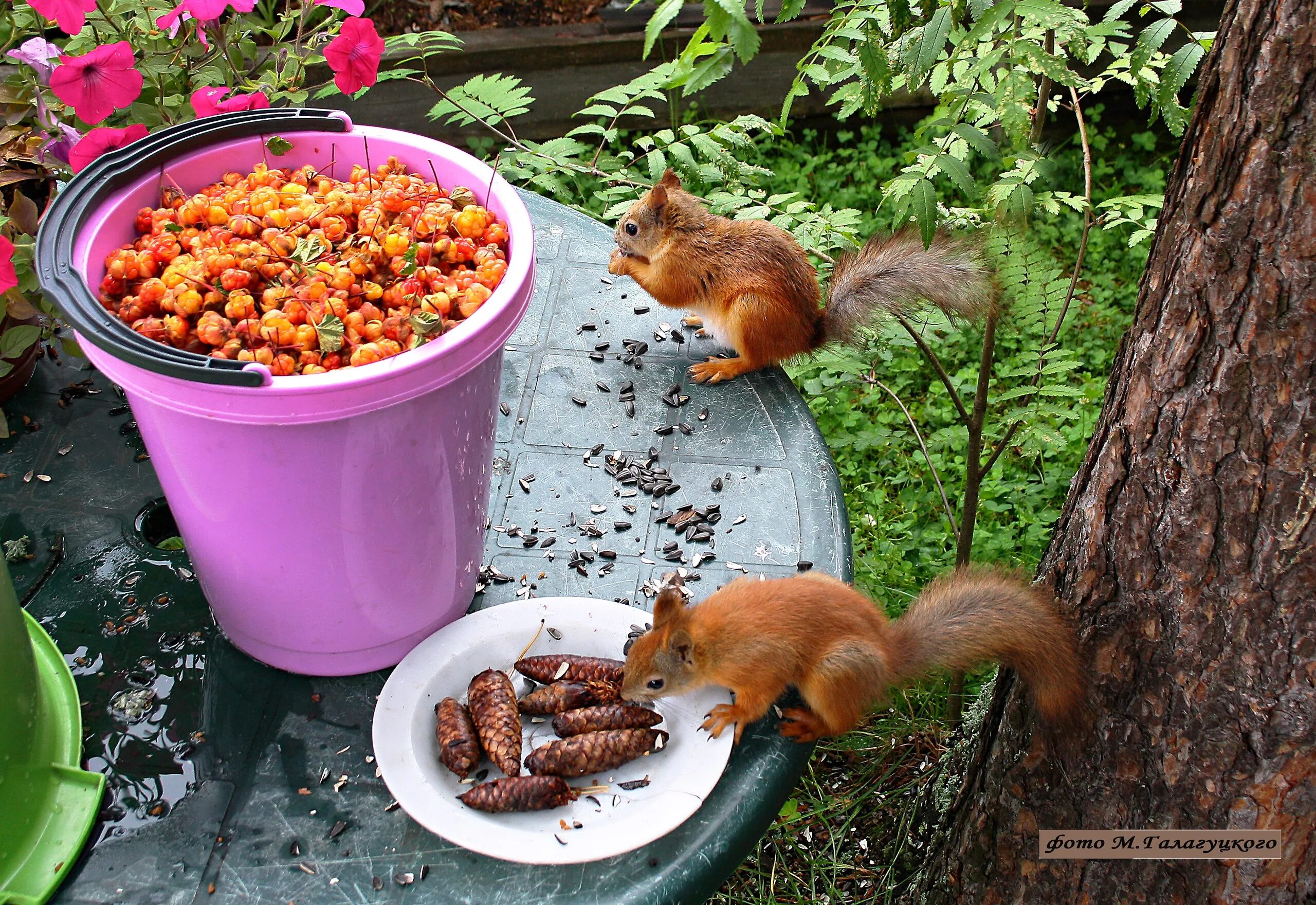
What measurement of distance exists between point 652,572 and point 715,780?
1.36 ft

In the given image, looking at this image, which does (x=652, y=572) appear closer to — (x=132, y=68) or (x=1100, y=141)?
(x=132, y=68)

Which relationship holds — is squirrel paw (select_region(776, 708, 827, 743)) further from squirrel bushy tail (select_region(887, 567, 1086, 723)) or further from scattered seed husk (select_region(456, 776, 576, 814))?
scattered seed husk (select_region(456, 776, 576, 814))

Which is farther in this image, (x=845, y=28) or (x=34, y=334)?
(x=34, y=334)

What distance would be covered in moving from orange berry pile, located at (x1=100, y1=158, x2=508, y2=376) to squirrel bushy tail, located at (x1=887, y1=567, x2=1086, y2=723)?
0.81 metres

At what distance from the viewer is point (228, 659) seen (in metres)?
1.54

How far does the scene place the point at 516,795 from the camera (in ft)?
4.41

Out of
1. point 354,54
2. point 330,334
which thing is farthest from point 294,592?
point 354,54

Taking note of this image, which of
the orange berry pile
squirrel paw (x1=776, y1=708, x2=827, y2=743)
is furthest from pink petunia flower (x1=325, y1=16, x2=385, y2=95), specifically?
squirrel paw (x1=776, y1=708, x2=827, y2=743)

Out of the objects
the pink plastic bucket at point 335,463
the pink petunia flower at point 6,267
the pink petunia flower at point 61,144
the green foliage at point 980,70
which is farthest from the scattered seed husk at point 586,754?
the pink petunia flower at point 61,144

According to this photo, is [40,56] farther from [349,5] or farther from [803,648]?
[803,648]

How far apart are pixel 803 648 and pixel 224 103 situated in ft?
4.06

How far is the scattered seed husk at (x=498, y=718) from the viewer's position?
1396 millimetres

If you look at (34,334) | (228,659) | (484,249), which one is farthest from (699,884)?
(34,334)

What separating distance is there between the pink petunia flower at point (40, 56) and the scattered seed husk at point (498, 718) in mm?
1248
